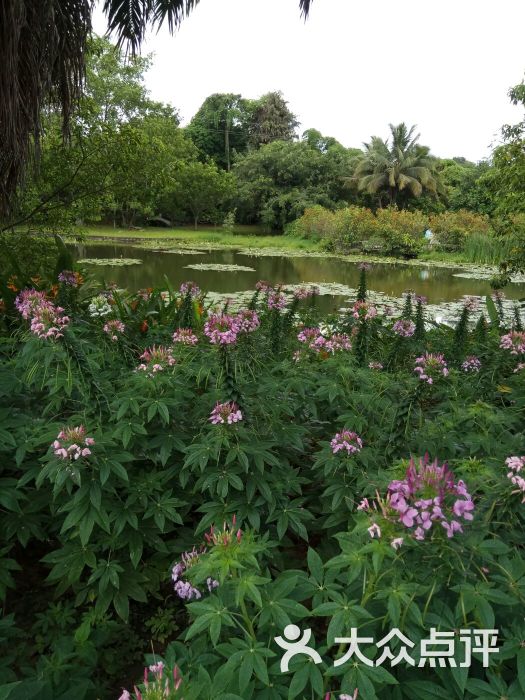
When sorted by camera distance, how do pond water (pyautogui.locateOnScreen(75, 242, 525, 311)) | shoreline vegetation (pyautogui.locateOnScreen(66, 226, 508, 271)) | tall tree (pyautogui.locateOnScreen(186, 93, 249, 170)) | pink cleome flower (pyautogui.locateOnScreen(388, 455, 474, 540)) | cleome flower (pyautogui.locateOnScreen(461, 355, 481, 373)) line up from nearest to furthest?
pink cleome flower (pyautogui.locateOnScreen(388, 455, 474, 540))
cleome flower (pyautogui.locateOnScreen(461, 355, 481, 373))
pond water (pyautogui.locateOnScreen(75, 242, 525, 311))
shoreline vegetation (pyautogui.locateOnScreen(66, 226, 508, 271))
tall tree (pyautogui.locateOnScreen(186, 93, 249, 170))

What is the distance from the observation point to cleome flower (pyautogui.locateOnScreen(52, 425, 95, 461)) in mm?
1481

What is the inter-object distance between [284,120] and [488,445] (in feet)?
122

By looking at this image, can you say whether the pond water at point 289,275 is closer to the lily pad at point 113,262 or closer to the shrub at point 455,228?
the lily pad at point 113,262

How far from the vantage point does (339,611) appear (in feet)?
3.37

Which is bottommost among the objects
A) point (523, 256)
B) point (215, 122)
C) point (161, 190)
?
point (523, 256)

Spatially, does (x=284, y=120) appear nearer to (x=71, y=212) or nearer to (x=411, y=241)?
(x=411, y=241)

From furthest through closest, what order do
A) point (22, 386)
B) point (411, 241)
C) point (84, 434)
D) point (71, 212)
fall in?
1. point (411, 241)
2. point (71, 212)
3. point (22, 386)
4. point (84, 434)

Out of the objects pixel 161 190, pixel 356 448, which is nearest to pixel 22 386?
pixel 356 448

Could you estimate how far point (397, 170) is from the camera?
28156 mm

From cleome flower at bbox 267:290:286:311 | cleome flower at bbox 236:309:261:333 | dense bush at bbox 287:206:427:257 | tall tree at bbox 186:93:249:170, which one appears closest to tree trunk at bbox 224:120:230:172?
tall tree at bbox 186:93:249:170
